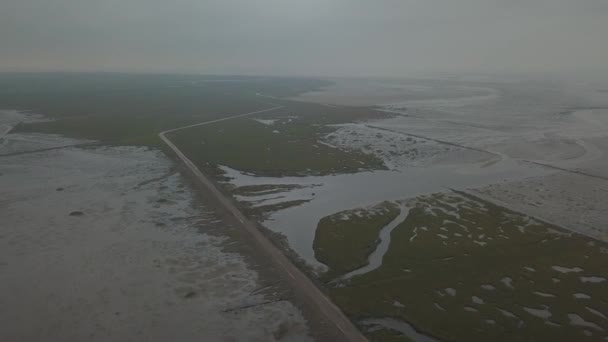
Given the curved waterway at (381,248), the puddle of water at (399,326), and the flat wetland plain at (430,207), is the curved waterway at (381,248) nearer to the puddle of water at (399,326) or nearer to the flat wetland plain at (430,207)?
the flat wetland plain at (430,207)

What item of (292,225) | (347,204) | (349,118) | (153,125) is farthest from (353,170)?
(153,125)

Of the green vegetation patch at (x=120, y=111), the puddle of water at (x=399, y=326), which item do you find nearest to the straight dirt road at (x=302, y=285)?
the puddle of water at (x=399, y=326)

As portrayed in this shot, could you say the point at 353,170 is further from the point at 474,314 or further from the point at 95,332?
the point at 95,332

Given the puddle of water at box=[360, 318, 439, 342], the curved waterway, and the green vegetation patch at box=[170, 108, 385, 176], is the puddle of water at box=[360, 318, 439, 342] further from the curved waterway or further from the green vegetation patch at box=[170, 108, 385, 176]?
the green vegetation patch at box=[170, 108, 385, 176]

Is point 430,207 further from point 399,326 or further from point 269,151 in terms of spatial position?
point 269,151

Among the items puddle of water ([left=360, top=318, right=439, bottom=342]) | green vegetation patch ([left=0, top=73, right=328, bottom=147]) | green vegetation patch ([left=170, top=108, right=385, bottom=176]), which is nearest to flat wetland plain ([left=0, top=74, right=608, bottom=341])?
puddle of water ([left=360, top=318, right=439, bottom=342])

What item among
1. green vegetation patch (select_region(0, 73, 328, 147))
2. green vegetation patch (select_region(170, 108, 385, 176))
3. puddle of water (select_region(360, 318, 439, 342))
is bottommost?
puddle of water (select_region(360, 318, 439, 342))
